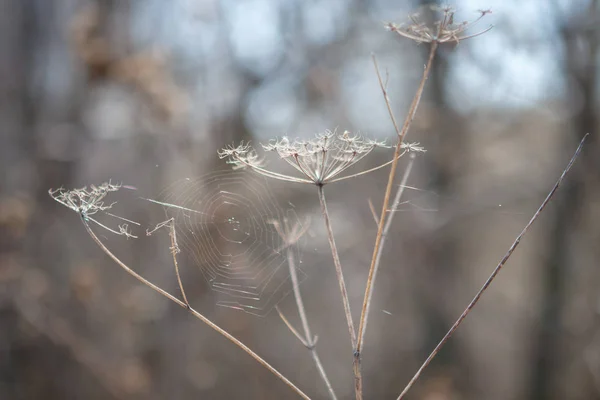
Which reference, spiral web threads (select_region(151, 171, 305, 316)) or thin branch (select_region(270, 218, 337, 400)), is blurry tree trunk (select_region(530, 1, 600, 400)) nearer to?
spiral web threads (select_region(151, 171, 305, 316))

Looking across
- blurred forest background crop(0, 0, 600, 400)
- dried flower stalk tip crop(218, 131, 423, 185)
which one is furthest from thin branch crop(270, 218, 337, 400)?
blurred forest background crop(0, 0, 600, 400)

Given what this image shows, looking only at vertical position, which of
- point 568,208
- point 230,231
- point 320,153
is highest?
point 320,153

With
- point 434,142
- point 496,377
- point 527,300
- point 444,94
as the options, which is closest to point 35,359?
point 434,142

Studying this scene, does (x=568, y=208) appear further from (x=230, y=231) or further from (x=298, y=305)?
(x=298, y=305)

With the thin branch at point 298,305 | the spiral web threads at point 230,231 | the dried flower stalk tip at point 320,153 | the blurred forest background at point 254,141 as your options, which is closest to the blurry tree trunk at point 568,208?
the blurred forest background at point 254,141

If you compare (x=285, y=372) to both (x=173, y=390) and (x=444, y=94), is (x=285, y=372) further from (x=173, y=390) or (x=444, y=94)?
(x=444, y=94)

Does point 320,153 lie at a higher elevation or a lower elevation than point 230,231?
higher

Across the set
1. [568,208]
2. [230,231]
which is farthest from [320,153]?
[568,208]
